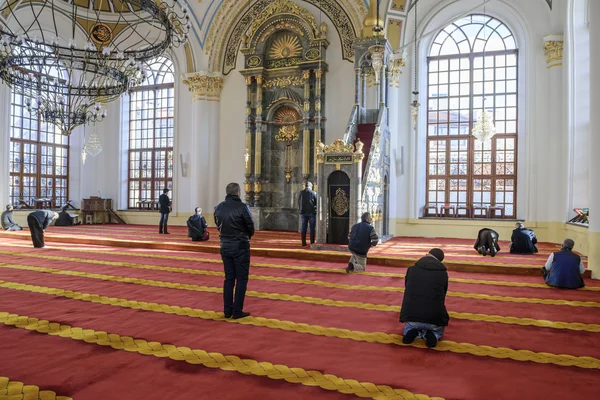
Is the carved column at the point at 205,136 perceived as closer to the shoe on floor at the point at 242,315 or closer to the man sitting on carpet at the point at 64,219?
the man sitting on carpet at the point at 64,219

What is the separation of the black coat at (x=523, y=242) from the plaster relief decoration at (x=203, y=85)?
8495mm

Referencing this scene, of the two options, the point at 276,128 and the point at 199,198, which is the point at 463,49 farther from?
the point at 199,198

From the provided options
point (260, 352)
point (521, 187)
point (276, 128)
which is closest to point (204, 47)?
point (276, 128)

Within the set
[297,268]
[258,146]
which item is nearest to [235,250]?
[297,268]

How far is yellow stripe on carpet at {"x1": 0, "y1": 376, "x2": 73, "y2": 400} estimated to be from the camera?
2146 mm

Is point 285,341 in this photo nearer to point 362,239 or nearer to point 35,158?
point 362,239

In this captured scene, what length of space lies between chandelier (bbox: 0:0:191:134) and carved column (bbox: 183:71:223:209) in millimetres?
1384

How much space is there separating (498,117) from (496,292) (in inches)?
253

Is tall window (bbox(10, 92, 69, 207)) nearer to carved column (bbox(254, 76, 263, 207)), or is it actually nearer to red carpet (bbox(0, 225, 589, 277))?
red carpet (bbox(0, 225, 589, 277))

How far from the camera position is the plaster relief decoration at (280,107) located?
10969mm

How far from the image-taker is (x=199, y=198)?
1211 centimetres

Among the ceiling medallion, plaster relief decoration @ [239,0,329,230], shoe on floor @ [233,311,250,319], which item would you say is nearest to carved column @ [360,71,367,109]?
plaster relief decoration @ [239,0,329,230]

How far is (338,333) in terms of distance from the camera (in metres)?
3.20

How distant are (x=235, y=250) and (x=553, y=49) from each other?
8.34 meters
